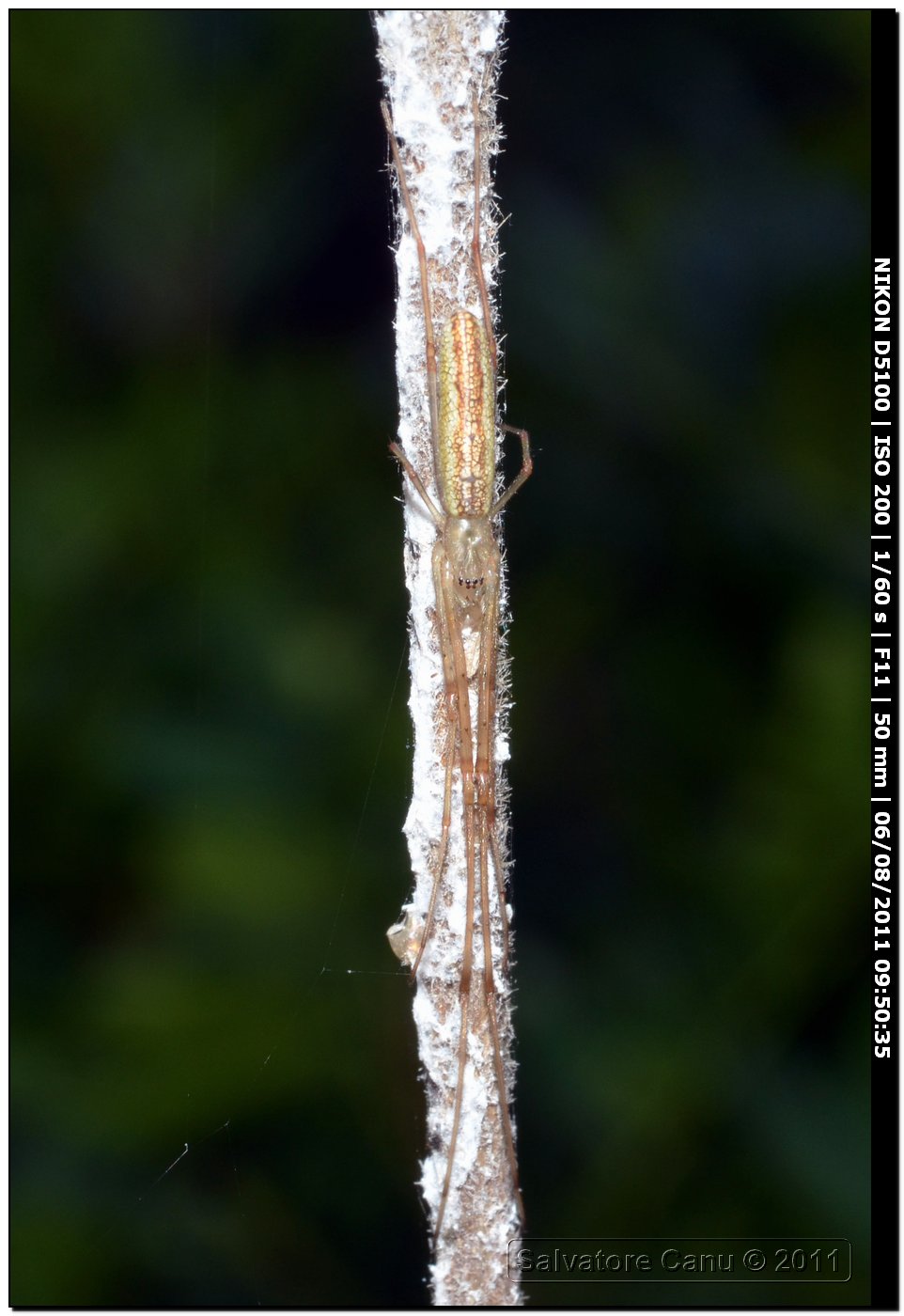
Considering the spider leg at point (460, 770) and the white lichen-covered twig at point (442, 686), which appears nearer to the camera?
the white lichen-covered twig at point (442, 686)

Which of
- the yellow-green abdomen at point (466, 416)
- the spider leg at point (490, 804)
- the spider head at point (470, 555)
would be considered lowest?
the spider leg at point (490, 804)

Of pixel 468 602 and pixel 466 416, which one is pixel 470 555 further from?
pixel 466 416

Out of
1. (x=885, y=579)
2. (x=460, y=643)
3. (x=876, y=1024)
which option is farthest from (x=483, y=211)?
(x=876, y=1024)

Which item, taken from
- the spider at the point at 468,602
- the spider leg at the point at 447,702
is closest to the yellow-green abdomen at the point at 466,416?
the spider at the point at 468,602

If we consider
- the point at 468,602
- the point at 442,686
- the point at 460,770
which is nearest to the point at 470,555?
the point at 468,602

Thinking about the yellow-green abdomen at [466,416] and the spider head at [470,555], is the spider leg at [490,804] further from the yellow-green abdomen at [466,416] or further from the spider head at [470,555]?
the yellow-green abdomen at [466,416]

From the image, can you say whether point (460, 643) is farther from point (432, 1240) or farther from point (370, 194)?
point (370, 194)
